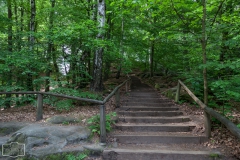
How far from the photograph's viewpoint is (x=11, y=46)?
7691 millimetres

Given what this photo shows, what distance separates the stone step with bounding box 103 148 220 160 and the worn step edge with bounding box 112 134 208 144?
1.79ft

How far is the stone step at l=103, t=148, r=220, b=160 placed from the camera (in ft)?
12.0

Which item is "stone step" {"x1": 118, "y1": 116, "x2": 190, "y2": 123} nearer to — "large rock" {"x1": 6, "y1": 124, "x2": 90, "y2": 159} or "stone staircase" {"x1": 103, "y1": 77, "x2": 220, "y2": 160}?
"stone staircase" {"x1": 103, "y1": 77, "x2": 220, "y2": 160}

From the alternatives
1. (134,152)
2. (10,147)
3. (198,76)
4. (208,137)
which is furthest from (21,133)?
(198,76)

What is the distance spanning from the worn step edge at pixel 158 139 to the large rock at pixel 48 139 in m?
1.03

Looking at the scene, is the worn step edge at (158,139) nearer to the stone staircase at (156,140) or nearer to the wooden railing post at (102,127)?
the stone staircase at (156,140)

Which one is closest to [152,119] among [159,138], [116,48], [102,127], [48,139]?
[159,138]

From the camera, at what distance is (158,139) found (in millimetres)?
4465

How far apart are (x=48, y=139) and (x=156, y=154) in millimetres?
2768

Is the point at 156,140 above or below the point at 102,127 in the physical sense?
below

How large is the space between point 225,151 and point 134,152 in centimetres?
211

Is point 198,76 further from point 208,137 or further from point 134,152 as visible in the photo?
point 134,152

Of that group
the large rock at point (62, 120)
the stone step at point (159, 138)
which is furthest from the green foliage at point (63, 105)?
the stone step at point (159, 138)

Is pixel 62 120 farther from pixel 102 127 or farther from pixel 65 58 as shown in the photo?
pixel 65 58
